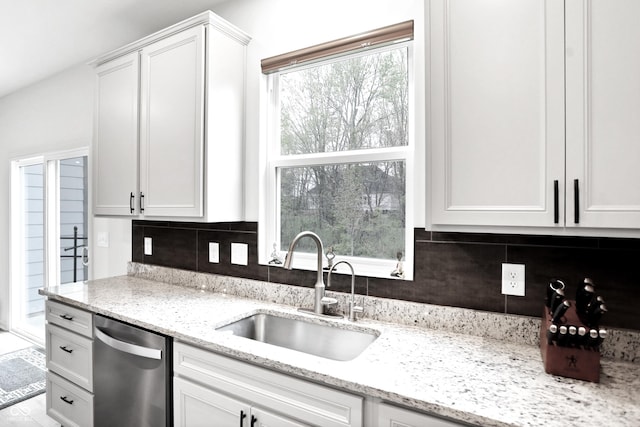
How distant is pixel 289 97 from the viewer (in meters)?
2.13

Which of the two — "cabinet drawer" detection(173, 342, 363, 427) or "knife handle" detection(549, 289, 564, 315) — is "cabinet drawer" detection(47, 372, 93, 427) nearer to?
"cabinet drawer" detection(173, 342, 363, 427)

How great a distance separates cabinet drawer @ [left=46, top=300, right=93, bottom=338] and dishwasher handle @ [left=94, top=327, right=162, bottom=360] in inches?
3.9

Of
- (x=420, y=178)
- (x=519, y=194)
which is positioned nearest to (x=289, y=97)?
(x=420, y=178)

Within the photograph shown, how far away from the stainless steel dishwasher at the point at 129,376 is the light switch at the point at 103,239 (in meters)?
1.37

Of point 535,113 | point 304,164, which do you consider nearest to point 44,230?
point 304,164

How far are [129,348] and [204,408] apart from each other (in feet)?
1.68

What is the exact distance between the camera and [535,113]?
1.14 metres

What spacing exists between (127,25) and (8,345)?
3.44m

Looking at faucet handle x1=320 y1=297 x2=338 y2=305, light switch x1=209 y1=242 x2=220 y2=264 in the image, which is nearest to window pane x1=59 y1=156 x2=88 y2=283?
light switch x1=209 y1=242 x2=220 y2=264

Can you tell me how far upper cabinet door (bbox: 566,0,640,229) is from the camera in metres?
1.01

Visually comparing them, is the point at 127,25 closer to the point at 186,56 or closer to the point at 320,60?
the point at 186,56

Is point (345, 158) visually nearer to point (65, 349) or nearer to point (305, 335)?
point (305, 335)

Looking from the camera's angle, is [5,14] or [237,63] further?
[5,14]

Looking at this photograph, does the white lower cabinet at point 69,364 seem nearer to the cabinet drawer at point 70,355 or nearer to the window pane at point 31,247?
the cabinet drawer at point 70,355
